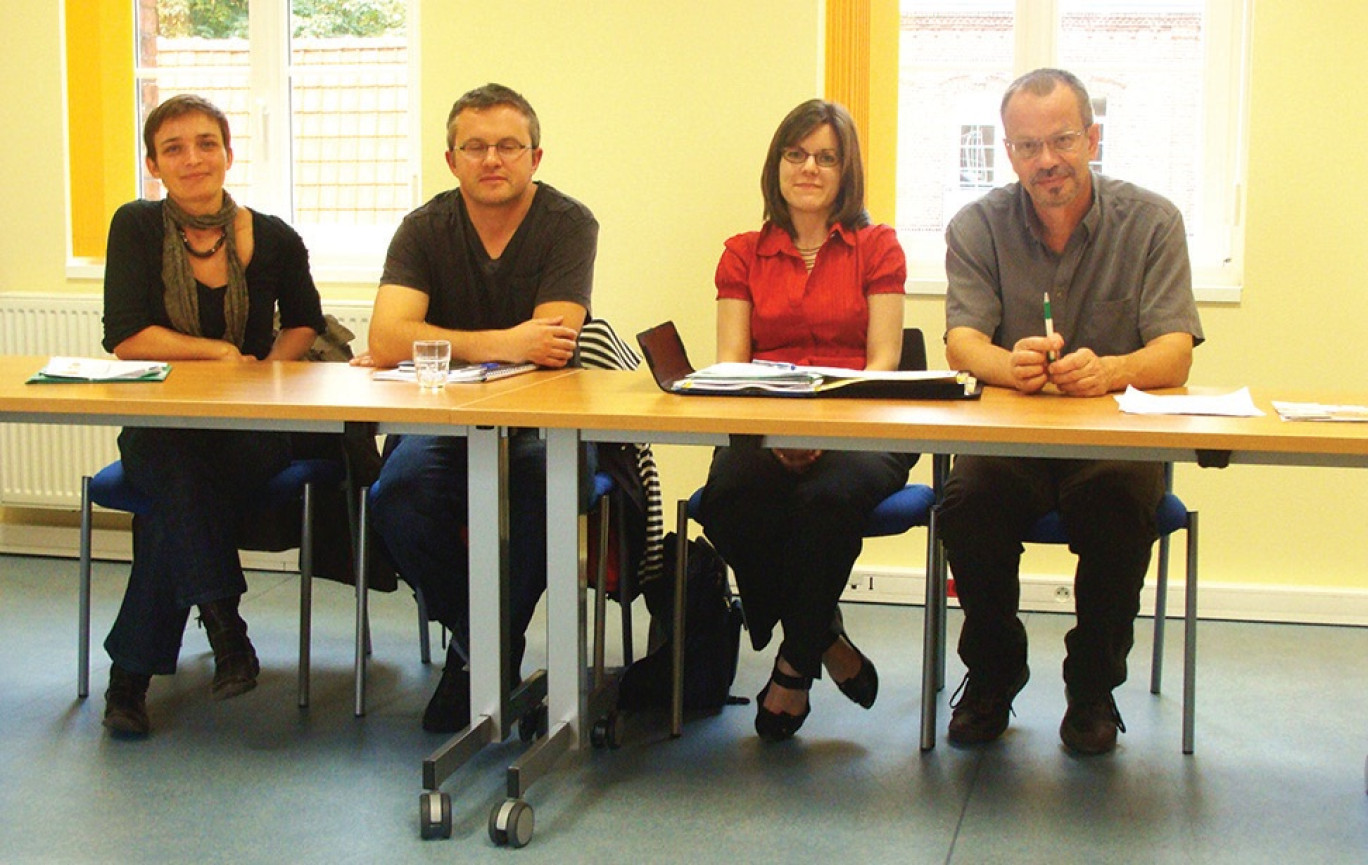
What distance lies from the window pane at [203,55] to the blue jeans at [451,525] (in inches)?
75.8

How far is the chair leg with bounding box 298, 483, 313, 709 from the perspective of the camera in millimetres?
2953

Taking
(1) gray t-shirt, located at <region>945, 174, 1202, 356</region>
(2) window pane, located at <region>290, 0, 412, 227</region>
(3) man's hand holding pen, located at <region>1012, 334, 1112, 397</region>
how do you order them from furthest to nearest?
(2) window pane, located at <region>290, 0, 412, 227</region> < (1) gray t-shirt, located at <region>945, 174, 1202, 356</region> < (3) man's hand holding pen, located at <region>1012, 334, 1112, 397</region>

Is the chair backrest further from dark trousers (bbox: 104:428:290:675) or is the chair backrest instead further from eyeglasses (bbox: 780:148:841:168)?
dark trousers (bbox: 104:428:290:675)

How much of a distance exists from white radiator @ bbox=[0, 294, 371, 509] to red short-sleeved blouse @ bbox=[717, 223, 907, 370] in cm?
211

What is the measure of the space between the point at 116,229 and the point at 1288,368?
2.80 meters

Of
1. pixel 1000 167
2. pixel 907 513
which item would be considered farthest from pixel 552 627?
pixel 1000 167

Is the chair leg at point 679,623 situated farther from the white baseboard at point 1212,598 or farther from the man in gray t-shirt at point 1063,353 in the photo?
the white baseboard at point 1212,598

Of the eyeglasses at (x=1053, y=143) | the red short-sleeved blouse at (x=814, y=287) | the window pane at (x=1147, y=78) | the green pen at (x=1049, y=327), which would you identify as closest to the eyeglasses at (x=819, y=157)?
the red short-sleeved blouse at (x=814, y=287)

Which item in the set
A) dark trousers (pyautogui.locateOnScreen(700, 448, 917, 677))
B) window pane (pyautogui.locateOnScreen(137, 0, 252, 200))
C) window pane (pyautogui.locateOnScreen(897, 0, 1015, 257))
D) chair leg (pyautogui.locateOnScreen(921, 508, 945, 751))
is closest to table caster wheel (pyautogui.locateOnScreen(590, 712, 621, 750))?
dark trousers (pyautogui.locateOnScreen(700, 448, 917, 677))

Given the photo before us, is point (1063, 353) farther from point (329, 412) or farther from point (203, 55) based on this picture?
point (203, 55)

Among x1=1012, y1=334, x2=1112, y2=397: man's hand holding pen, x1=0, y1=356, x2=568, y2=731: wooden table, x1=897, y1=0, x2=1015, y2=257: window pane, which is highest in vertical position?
x1=897, y1=0, x2=1015, y2=257: window pane

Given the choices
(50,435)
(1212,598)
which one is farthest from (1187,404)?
→ (50,435)

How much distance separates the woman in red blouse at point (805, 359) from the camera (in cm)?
271

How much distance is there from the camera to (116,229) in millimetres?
3209
